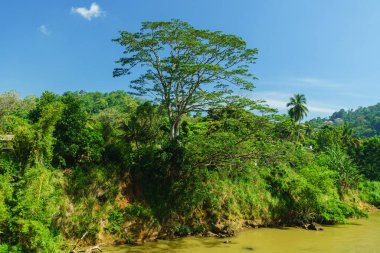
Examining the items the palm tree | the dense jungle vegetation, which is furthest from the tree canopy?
the dense jungle vegetation

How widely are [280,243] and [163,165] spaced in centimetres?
782

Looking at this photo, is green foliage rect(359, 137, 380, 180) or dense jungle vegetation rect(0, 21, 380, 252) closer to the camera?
dense jungle vegetation rect(0, 21, 380, 252)

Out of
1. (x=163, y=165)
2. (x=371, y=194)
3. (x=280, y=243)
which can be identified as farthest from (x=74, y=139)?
(x=371, y=194)

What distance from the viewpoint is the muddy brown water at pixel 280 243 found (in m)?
15.1

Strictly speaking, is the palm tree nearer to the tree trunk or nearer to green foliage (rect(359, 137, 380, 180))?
green foliage (rect(359, 137, 380, 180))

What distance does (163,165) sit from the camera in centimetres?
1823

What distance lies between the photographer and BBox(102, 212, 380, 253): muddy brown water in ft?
49.4

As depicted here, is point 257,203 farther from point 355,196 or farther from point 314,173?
point 355,196

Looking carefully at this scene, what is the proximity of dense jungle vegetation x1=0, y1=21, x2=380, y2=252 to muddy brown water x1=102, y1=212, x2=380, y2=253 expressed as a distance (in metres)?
0.89

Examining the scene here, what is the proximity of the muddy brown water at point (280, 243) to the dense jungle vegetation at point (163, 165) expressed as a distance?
888 millimetres

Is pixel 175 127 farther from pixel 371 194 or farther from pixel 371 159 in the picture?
pixel 371 159

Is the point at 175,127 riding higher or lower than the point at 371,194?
higher

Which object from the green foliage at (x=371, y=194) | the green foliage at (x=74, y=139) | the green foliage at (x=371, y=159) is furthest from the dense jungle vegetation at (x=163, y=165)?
the green foliage at (x=371, y=159)

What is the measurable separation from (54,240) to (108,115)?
37502 millimetres
